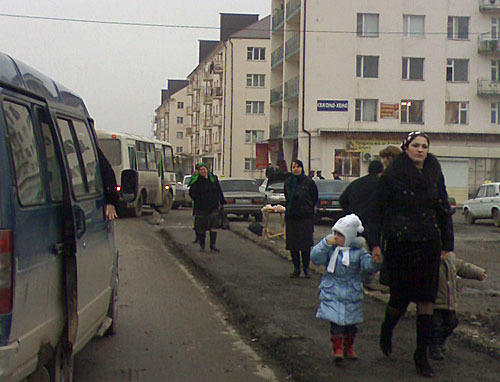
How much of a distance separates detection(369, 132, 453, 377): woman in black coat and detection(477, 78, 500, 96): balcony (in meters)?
43.5

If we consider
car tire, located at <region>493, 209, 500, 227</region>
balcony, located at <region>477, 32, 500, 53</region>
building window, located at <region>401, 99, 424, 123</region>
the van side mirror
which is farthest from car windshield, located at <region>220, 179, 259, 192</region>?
balcony, located at <region>477, 32, 500, 53</region>

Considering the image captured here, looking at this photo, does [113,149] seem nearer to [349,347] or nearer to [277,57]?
[349,347]

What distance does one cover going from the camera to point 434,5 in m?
47.1

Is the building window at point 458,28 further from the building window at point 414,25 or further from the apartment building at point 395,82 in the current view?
the building window at point 414,25

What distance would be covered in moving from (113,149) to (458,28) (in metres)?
29.2

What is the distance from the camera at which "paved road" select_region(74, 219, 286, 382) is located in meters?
5.99

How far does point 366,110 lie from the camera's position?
46.6 meters

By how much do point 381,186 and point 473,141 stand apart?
141ft

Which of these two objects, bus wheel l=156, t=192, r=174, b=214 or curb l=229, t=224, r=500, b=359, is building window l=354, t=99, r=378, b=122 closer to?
bus wheel l=156, t=192, r=174, b=214

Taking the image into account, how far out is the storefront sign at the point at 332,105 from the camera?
46250mm

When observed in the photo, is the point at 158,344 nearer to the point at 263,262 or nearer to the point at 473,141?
the point at 263,262

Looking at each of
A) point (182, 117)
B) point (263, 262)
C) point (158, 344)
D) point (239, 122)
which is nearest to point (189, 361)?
point (158, 344)

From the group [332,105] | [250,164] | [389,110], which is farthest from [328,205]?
[250,164]

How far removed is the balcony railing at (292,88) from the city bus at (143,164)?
18820 mm
